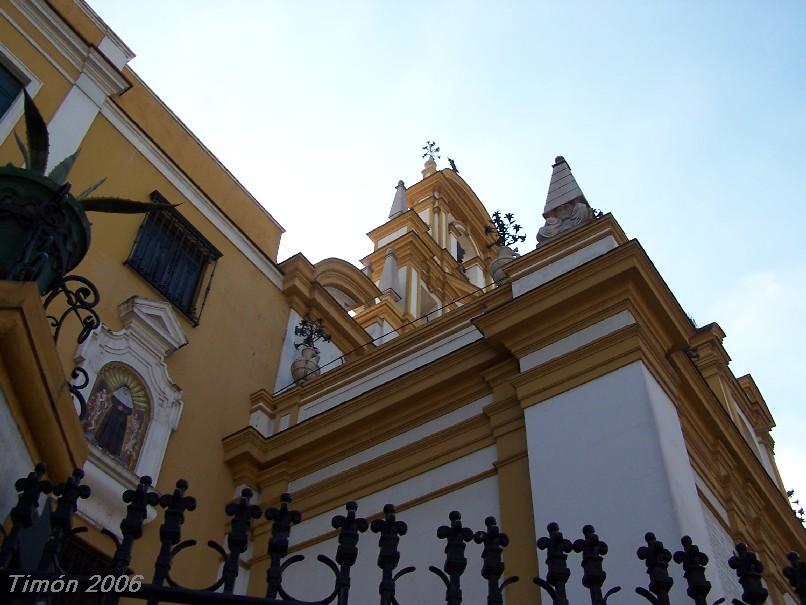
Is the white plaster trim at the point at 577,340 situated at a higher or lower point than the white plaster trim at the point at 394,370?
lower

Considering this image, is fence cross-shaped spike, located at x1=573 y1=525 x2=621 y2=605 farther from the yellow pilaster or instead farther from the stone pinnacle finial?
the stone pinnacle finial

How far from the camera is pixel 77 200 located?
14.4ft

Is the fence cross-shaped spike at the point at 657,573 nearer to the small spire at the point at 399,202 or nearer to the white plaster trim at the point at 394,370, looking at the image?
the white plaster trim at the point at 394,370

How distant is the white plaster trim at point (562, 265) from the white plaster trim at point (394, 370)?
782 mm

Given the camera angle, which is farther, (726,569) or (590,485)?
(726,569)

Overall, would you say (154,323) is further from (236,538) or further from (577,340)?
(236,538)

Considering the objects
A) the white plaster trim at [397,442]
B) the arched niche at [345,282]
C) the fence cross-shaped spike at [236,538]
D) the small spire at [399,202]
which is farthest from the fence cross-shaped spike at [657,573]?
the small spire at [399,202]

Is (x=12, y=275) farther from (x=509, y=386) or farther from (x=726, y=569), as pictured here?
(x=726, y=569)

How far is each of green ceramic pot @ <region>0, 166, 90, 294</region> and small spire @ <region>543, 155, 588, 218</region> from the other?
6671mm

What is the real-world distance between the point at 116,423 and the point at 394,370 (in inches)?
124

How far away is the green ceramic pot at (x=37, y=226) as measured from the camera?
3.95 meters

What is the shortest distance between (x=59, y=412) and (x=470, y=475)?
17.8ft

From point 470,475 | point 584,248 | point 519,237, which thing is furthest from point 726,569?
point 519,237

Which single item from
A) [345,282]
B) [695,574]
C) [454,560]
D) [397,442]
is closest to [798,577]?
[695,574]
